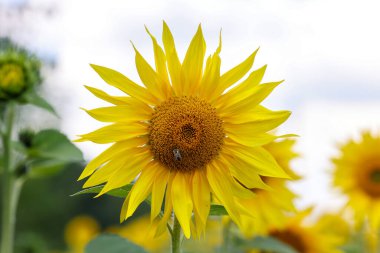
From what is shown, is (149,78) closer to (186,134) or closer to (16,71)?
(186,134)

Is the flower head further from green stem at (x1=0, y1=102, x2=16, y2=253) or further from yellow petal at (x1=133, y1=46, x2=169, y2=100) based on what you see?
yellow petal at (x1=133, y1=46, x2=169, y2=100)

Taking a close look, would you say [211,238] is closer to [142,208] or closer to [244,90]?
[244,90]

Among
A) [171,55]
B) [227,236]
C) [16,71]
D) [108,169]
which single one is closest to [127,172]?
[108,169]

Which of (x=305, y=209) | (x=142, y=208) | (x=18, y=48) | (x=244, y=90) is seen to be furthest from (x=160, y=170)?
(x=142, y=208)

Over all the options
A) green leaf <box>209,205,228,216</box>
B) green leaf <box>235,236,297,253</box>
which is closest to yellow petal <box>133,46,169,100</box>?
green leaf <box>209,205,228,216</box>

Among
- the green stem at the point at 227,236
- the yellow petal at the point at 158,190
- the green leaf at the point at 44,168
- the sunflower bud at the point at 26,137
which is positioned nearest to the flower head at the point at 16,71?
the sunflower bud at the point at 26,137
